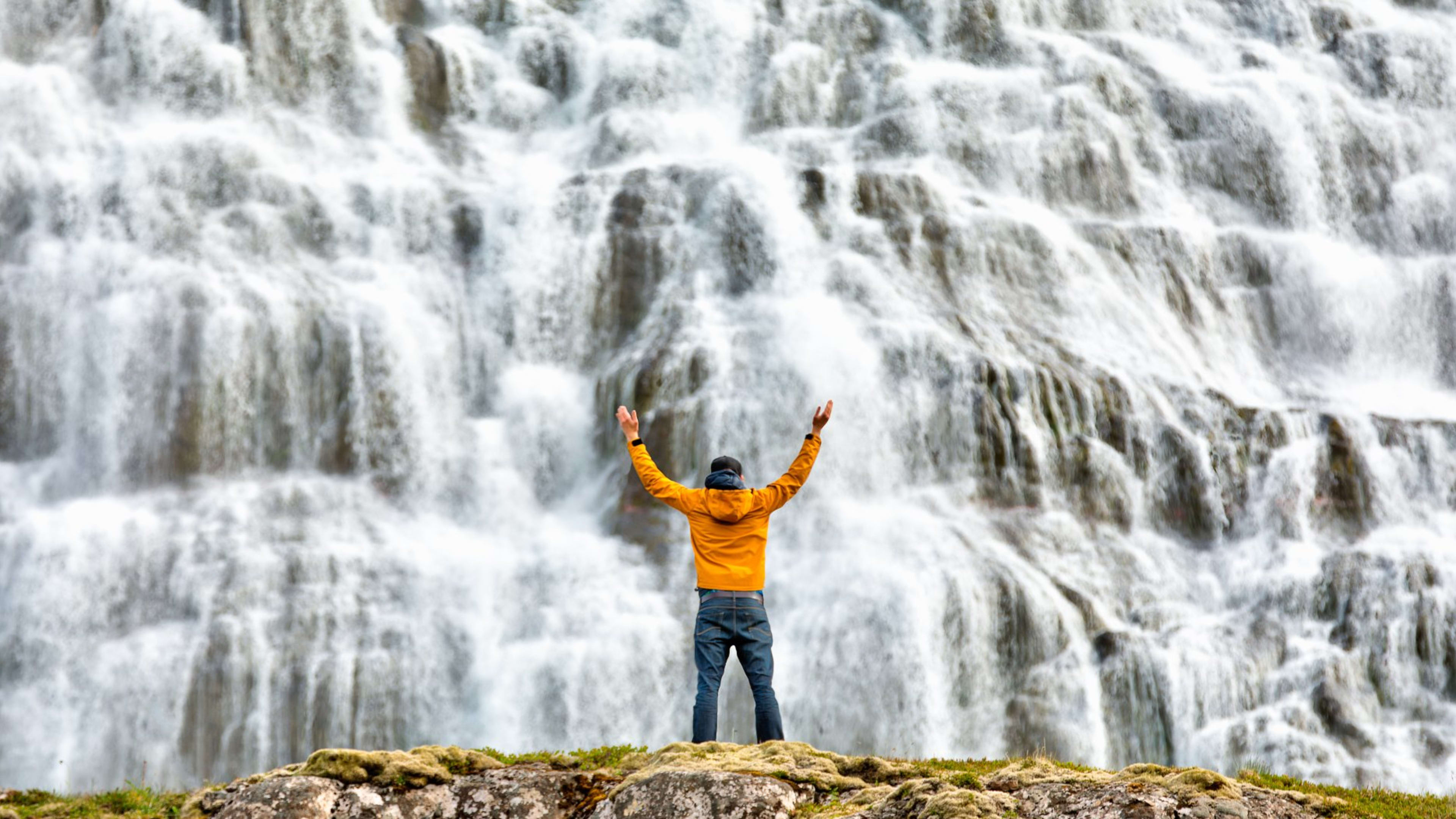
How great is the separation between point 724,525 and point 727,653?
2.96 feet

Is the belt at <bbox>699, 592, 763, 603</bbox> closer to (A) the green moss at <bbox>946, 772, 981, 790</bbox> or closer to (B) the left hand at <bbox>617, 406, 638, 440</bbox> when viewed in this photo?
(B) the left hand at <bbox>617, 406, 638, 440</bbox>

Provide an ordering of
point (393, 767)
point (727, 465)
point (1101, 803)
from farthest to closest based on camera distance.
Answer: point (727, 465)
point (393, 767)
point (1101, 803)

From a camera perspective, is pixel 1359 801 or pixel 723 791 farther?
pixel 1359 801

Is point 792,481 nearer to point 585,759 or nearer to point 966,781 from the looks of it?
point 966,781

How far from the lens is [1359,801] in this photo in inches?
392

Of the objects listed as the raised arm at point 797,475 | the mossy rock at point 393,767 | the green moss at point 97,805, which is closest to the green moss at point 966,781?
the raised arm at point 797,475

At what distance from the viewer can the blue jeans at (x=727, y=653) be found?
32.5 ft

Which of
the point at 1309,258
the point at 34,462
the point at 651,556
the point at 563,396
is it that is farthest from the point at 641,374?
the point at 1309,258

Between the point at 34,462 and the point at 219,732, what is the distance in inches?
240

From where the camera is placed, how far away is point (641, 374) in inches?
896

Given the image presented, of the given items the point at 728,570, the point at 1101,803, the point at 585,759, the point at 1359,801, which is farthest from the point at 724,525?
the point at 1359,801

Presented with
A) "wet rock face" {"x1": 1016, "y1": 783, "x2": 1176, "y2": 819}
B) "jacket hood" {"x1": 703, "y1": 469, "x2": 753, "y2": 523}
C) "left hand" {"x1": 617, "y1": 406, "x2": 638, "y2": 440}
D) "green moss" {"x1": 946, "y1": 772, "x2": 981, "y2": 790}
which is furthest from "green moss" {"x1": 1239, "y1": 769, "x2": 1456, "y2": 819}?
"left hand" {"x1": 617, "y1": 406, "x2": 638, "y2": 440}

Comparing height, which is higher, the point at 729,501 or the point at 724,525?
the point at 729,501

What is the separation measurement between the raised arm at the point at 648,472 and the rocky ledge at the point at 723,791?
68.3 inches
